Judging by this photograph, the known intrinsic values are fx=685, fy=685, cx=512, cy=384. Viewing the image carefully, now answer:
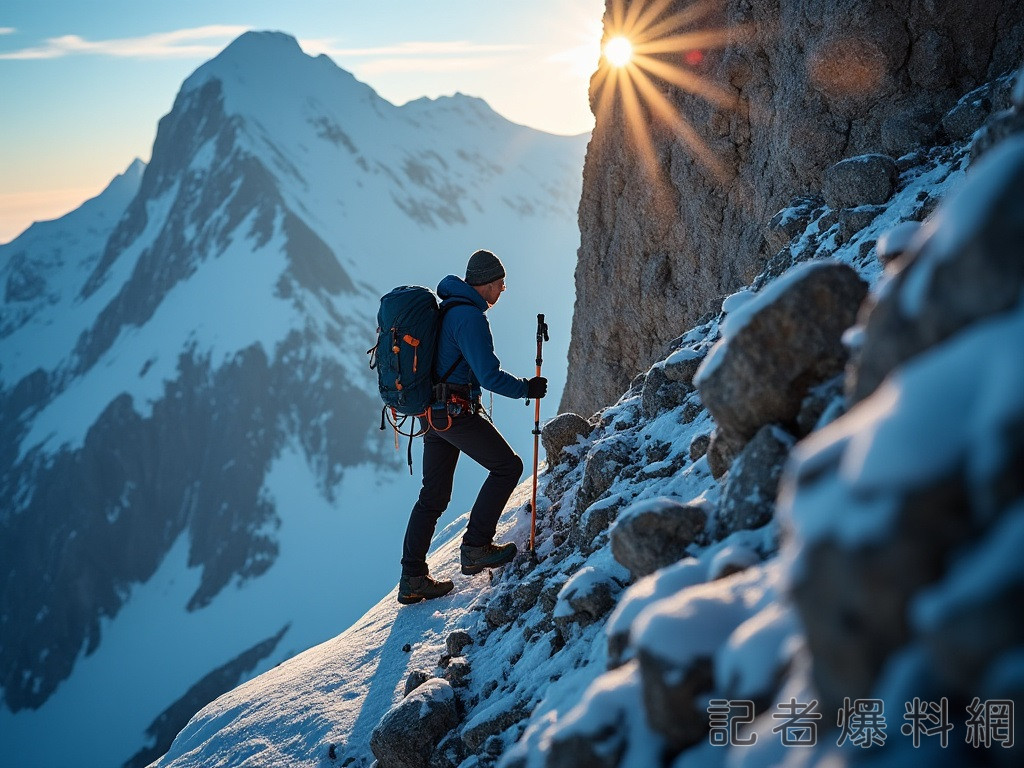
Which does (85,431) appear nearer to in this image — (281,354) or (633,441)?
(281,354)

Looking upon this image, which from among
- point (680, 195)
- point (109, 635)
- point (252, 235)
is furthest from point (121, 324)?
point (680, 195)

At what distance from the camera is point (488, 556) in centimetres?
891

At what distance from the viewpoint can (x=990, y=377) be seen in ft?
6.79

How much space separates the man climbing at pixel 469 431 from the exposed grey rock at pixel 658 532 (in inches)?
122

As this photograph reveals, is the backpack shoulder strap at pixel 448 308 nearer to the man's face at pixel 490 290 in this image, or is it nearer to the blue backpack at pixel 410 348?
the blue backpack at pixel 410 348

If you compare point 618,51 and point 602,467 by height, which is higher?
point 618,51

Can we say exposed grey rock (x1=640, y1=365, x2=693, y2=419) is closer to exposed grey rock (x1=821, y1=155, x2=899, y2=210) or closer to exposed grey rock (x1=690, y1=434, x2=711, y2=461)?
exposed grey rock (x1=690, y1=434, x2=711, y2=461)

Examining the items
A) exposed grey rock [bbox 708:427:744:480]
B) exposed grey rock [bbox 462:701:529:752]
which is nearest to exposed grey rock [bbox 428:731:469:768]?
exposed grey rock [bbox 462:701:529:752]

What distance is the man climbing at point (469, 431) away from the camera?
7.89m

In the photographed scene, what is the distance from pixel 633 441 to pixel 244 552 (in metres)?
114

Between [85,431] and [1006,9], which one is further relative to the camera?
[85,431]

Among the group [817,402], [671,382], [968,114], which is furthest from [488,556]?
[968,114]

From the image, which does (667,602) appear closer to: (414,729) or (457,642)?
(414,729)

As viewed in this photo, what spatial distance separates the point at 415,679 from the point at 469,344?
3.70 metres
